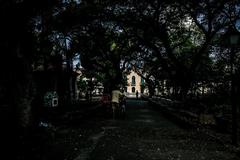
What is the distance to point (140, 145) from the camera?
13.5 meters

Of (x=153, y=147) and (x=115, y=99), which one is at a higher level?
(x=115, y=99)

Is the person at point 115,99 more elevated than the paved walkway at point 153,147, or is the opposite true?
the person at point 115,99

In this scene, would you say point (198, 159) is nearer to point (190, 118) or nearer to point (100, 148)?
point (100, 148)

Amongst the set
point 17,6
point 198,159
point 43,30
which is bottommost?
point 198,159

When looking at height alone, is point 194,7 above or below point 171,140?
above

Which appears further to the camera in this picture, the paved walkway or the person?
the person

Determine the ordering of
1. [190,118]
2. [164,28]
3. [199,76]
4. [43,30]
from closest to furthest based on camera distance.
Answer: [190,118] → [43,30] → [164,28] → [199,76]

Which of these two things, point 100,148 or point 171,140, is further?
point 171,140

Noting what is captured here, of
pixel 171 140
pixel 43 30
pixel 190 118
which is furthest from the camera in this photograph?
pixel 43 30

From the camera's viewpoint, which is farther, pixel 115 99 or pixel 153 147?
pixel 115 99

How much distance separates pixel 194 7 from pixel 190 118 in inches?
330

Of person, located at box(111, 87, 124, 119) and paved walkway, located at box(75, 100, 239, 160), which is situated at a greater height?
person, located at box(111, 87, 124, 119)

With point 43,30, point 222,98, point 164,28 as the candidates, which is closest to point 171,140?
point 43,30

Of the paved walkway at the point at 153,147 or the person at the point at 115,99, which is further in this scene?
the person at the point at 115,99
